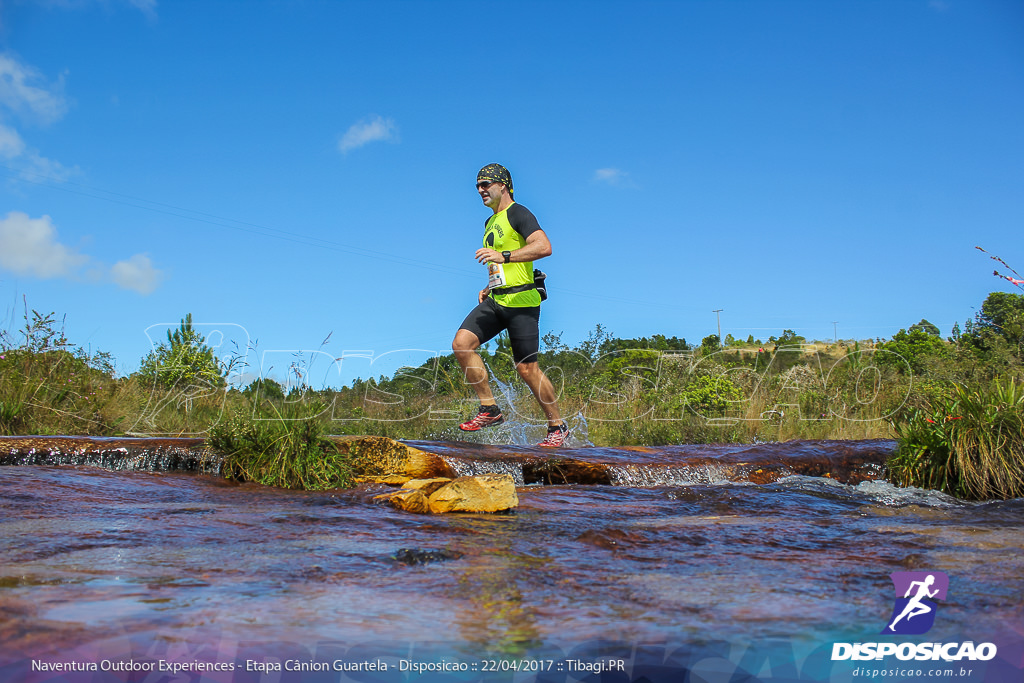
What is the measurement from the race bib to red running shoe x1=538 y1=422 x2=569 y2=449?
4.76 ft

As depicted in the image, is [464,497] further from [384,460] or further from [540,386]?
[540,386]

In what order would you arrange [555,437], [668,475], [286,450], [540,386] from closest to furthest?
[286,450]
[668,475]
[540,386]
[555,437]

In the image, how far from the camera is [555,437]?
6562 millimetres

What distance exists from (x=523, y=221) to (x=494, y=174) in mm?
583

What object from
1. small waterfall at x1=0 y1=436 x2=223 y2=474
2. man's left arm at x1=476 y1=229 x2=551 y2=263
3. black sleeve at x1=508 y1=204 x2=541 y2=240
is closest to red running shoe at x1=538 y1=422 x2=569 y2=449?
man's left arm at x1=476 y1=229 x2=551 y2=263

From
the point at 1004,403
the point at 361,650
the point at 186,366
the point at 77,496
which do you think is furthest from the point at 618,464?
the point at 186,366

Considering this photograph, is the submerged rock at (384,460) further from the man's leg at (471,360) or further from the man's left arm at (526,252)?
the man's left arm at (526,252)

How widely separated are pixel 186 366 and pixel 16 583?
10927 mm

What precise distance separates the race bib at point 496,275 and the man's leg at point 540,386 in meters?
0.73

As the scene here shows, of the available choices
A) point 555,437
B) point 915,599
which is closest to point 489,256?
point 555,437

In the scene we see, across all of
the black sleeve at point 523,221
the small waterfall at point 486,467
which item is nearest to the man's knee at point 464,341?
the black sleeve at point 523,221

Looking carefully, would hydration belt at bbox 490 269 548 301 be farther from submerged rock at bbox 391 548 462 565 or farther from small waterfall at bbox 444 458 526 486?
submerged rock at bbox 391 548 462 565

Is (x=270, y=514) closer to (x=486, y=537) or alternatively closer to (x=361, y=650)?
(x=486, y=537)

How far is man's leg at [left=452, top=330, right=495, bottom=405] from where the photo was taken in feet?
20.6
